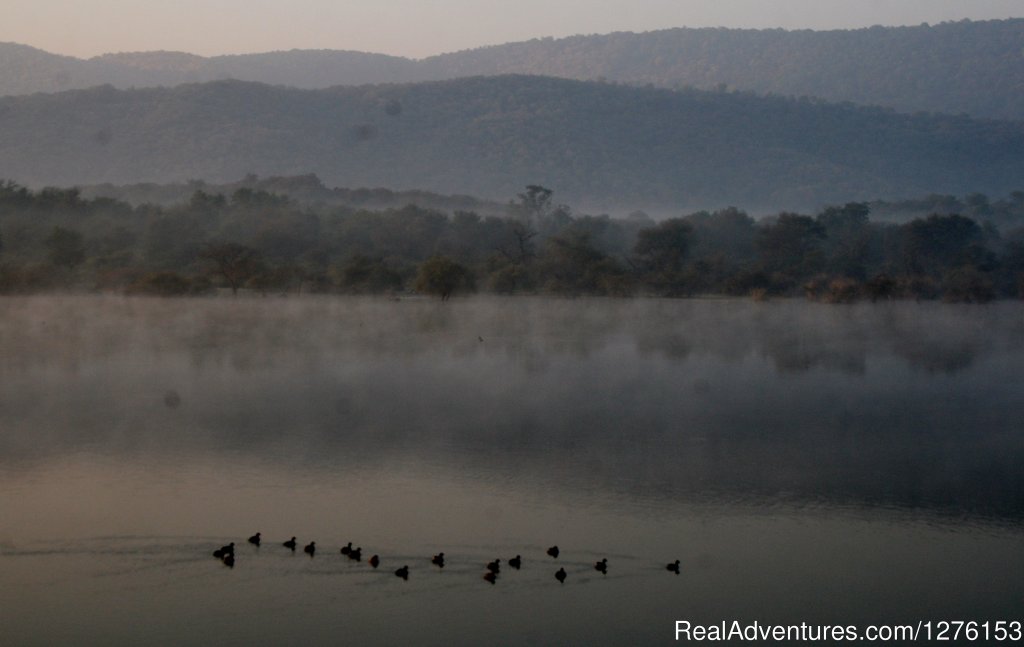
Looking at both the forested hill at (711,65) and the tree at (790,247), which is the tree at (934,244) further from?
the forested hill at (711,65)

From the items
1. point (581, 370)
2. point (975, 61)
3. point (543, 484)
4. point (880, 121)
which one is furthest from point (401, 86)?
point (543, 484)

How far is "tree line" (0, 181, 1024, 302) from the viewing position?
45.3 metres

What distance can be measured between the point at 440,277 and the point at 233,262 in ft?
25.3

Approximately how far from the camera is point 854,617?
32.0 ft

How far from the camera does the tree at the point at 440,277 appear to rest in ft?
143

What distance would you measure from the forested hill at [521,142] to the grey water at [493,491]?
8720 centimetres

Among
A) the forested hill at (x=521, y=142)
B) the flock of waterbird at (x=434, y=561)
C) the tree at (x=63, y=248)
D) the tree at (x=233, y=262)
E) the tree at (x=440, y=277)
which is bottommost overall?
the flock of waterbird at (x=434, y=561)

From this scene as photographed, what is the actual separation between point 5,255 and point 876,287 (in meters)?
33.4

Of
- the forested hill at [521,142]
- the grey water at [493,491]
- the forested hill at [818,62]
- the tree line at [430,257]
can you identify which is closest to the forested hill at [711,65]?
the forested hill at [818,62]

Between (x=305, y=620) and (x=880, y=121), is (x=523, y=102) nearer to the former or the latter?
(x=880, y=121)

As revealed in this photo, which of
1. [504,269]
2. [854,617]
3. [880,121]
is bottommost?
[854,617]

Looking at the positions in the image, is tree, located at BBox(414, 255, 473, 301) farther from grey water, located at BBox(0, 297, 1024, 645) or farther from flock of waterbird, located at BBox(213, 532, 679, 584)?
flock of waterbird, located at BBox(213, 532, 679, 584)

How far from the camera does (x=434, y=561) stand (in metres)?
10.5

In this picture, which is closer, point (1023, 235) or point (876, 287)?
point (876, 287)
